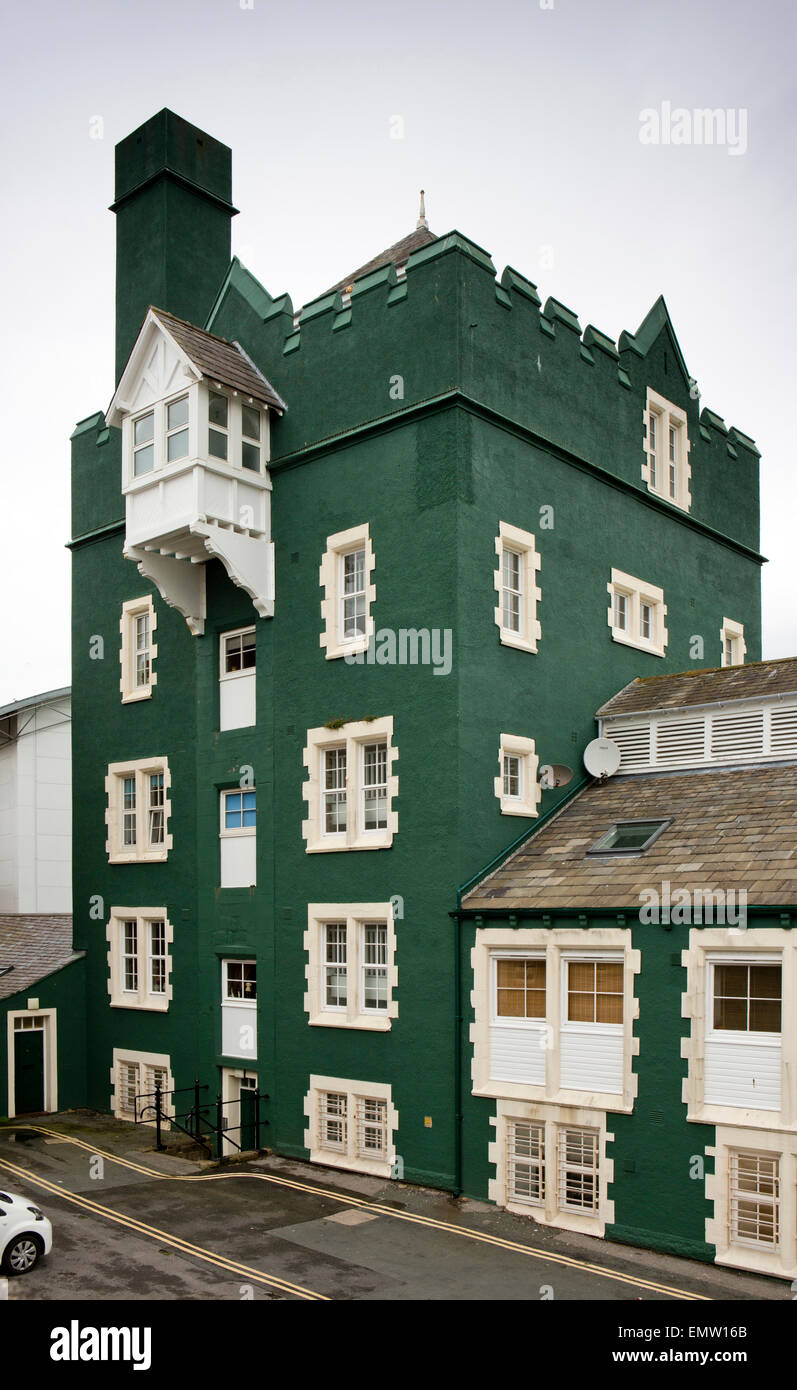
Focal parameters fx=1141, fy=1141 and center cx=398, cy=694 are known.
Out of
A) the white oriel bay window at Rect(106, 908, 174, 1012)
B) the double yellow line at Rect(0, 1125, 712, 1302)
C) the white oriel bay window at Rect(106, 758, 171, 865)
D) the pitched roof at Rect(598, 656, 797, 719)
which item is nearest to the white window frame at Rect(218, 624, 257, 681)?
the white oriel bay window at Rect(106, 758, 171, 865)

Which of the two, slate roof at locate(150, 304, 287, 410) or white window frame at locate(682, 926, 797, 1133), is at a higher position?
slate roof at locate(150, 304, 287, 410)

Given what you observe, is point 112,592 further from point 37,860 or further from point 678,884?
point 678,884

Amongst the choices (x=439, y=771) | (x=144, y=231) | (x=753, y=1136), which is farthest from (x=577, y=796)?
(x=144, y=231)

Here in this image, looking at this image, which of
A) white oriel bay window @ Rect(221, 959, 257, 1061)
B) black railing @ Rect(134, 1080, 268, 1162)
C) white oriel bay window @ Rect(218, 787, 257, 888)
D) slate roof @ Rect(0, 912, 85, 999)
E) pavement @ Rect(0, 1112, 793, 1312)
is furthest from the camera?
slate roof @ Rect(0, 912, 85, 999)

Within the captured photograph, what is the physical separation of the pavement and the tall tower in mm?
19997

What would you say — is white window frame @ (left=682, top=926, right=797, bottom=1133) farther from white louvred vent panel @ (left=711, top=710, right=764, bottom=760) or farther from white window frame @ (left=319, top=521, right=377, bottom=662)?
white window frame @ (left=319, top=521, right=377, bottom=662)

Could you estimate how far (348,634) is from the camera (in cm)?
2316

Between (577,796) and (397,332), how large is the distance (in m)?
10.00

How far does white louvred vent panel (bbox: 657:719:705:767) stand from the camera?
22328 millimetres

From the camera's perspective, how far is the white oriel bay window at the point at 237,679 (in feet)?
83.0

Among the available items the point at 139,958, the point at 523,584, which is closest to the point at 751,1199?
the point at 523,584

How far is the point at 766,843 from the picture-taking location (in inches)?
708

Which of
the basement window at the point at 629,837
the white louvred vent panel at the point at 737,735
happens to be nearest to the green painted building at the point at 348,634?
the basement window at the point at 629,837

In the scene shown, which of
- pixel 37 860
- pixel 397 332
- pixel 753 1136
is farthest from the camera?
pixel 37 860
